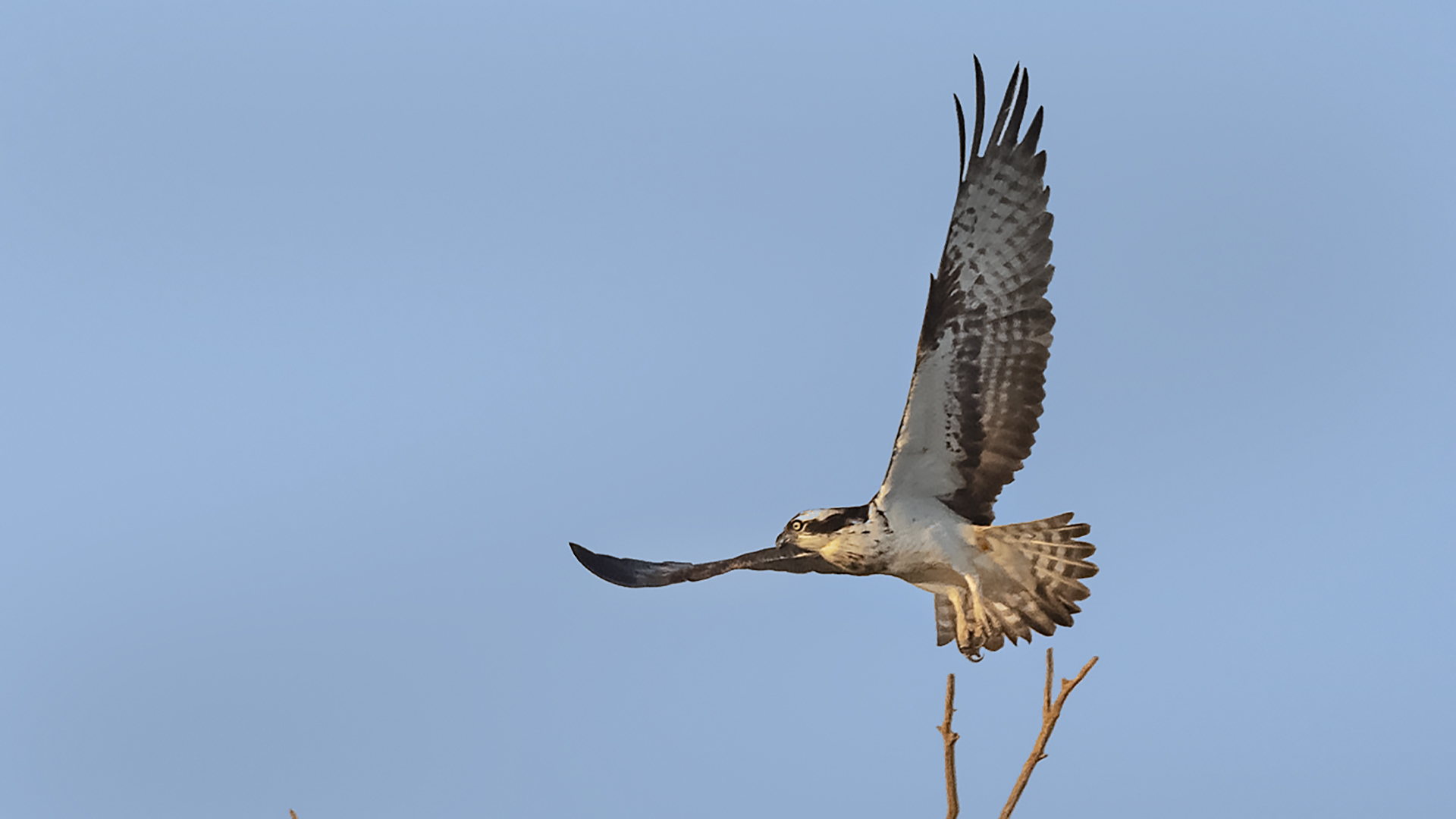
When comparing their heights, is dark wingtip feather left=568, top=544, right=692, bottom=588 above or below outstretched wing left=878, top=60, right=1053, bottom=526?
below

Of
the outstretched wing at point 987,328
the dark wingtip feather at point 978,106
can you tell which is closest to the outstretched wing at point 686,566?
the outstretched wing at point 987,328

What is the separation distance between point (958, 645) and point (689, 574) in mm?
1572

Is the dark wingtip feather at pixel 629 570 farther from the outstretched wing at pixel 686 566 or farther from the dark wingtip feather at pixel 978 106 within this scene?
the dark wingtip feather at pixel 978 106

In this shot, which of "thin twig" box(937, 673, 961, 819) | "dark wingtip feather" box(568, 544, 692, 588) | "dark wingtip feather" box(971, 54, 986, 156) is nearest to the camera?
"thin twig" box(937, 673, 961, 819)

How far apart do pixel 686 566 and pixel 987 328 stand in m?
2.36

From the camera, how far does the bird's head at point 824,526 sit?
6.66 m

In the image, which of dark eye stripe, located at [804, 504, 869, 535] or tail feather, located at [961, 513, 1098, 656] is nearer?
dark eye stripe, located at [804, 504, 869, 535]

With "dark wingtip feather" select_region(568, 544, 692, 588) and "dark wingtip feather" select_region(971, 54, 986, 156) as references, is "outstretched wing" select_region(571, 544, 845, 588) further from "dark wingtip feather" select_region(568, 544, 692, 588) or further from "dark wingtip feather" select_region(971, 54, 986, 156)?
"dark wingtip feather" select_region(971, 54, 986, 156)

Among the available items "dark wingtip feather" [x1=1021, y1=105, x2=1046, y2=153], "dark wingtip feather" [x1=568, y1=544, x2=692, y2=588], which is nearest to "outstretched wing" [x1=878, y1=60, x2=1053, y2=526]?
"dark wingtip feather" [x1=1021, y1=105, x2=1046, y2=153]

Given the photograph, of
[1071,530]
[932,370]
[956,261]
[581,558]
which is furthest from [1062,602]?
[581,558]

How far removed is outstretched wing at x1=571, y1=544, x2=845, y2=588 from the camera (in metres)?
7.00

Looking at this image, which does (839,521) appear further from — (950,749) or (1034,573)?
(950,749)

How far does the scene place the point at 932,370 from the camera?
6.58 metres

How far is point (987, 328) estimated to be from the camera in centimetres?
661
